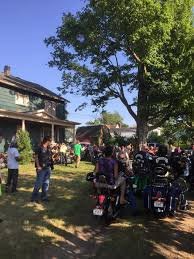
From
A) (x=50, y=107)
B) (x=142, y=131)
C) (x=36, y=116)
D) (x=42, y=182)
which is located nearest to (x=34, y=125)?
(x=50, y=107)

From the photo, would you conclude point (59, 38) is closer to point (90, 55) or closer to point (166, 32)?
point (90, 55)

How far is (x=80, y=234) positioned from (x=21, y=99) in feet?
86.0

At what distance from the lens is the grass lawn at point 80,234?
8.87 m

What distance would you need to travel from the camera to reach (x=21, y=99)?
35.5 metres

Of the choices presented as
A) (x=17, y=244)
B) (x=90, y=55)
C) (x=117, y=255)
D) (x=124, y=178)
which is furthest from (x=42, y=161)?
(x=90, y=55)

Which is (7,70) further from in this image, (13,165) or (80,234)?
(80,234)

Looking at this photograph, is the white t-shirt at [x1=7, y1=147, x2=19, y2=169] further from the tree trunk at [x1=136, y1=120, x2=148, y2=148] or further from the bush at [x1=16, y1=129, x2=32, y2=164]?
the tree trunk at [x1=136, y1=120, x2=148, y2=148]

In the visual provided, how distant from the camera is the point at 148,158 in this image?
13406 millimetres

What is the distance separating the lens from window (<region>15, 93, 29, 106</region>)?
34809 millimetres

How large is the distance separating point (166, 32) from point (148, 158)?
16723mm

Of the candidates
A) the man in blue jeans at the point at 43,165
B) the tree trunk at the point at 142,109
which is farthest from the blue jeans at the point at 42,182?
the tree trunk at the point at 142,109

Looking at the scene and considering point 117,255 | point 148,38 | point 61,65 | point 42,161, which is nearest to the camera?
point 117,255

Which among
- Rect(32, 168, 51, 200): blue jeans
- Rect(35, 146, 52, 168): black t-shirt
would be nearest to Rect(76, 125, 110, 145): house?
Rect(32, 168, 51, 200): blue jeans

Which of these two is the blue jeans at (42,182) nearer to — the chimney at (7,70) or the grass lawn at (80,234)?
the grass lawn at (80,234)
